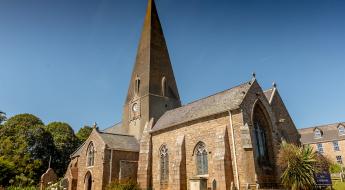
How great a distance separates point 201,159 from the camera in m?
20.4

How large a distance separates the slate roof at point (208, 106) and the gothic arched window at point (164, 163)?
7.51 feet

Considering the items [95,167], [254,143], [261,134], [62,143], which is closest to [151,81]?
[95,167]

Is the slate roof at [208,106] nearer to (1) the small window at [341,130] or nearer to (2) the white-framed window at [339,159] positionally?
(2) the white-framed window at [339,159]

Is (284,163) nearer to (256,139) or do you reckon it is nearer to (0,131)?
(256,139)

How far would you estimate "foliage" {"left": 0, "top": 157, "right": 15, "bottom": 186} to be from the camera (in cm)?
3366

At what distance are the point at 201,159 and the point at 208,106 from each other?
205 inches

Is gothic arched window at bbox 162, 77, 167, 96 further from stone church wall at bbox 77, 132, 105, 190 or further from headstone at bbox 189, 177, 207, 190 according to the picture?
headstone at bbox 189, 177, 207, 190

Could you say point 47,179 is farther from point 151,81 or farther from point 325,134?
point 325,134

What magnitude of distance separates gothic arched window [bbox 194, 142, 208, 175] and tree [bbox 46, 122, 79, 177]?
1298 inches

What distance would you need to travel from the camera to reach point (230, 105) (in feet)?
65.4

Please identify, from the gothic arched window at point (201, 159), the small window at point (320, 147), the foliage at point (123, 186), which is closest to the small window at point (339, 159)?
the small window at point (320, 147)

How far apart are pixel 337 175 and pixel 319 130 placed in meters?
21.7

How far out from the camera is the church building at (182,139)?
1800 centimetres

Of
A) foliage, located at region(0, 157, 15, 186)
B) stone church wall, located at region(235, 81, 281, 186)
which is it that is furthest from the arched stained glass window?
stone church wall, located at region(235, 81, 281, 186)
